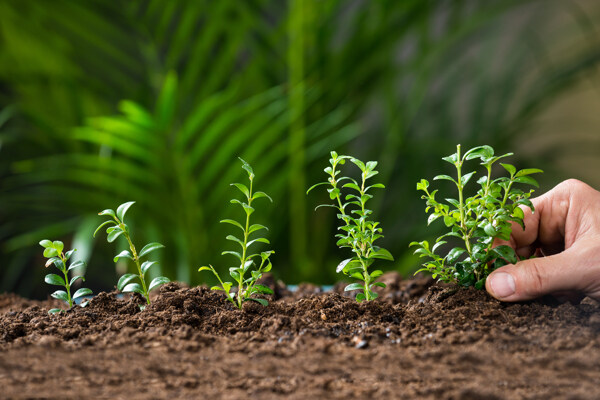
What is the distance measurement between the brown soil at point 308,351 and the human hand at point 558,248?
25 millimetres

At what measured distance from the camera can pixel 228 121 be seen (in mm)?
1403

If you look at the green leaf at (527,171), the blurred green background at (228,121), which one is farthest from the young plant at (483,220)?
the blurred green background at (228,121)

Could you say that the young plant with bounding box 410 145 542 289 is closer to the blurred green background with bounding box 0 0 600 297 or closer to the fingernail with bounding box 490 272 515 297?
the fingernail with bounding box 490 272 515 297

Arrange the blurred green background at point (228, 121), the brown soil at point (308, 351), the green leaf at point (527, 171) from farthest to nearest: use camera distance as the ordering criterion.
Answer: the blurred green background at point (228, 121) → the green leaf at point (527, 171) → the brown soil at point (308, 351)

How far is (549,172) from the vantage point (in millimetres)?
1803

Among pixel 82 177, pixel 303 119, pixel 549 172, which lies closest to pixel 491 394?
pixel 303 119

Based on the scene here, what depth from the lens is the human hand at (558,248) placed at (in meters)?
0.69

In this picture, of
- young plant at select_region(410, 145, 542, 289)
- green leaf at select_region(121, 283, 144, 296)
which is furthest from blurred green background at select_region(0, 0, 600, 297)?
young plant at select_region(410, 145, 542, 289)

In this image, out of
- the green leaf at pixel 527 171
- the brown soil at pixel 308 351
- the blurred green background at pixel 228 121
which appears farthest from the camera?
the blurred green background at pixel 228 121

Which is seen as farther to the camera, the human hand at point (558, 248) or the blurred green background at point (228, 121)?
the blurred green background at point (228, 121)

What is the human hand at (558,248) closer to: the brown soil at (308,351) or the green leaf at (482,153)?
the brown soil at (308,351)

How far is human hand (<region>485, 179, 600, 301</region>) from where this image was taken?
2.25ft

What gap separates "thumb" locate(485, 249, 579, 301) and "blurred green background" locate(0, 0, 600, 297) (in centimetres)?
80

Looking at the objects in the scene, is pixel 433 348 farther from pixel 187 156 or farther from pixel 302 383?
pixel 187 156
